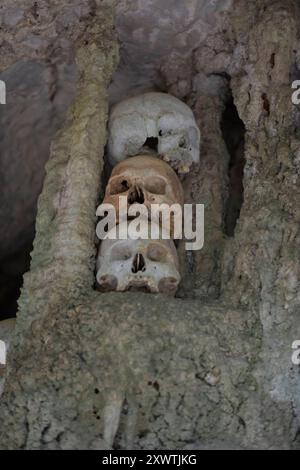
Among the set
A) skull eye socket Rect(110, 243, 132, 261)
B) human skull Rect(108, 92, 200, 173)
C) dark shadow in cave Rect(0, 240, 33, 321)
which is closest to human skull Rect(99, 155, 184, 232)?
human skull Rect(108, 92, 200, 173)

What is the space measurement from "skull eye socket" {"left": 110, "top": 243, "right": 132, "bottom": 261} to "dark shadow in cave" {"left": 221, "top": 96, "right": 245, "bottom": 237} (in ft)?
2.48

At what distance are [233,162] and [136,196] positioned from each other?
0.88 m

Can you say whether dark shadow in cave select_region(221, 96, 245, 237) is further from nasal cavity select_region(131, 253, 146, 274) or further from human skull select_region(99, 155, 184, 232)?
nasal cavity select_region(131, 253, 146, 274)

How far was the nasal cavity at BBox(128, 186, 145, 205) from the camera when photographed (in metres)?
3.89

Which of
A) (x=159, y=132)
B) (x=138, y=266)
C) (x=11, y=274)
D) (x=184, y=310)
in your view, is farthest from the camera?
(x=11, y=274)

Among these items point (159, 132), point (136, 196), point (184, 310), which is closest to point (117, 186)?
point (136, 196)

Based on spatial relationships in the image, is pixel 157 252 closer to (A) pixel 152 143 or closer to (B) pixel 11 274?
(A) pixel 152 143

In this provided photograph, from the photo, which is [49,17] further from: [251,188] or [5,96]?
[251,188]

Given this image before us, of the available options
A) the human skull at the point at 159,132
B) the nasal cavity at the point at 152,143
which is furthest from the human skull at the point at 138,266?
the nasal cavity at the point at 152,143

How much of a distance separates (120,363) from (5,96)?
1862 mm

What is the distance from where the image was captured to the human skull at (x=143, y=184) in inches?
153

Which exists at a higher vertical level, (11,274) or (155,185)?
(11,274)

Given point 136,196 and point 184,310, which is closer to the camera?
point 184,310

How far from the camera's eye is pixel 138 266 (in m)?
3.59
